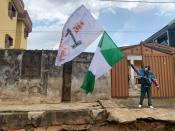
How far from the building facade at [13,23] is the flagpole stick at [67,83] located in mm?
4709

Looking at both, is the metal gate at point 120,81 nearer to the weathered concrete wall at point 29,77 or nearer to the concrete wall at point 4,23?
the weathered concrete wall at point 29,77

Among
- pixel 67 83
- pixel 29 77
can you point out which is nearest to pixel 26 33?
pixel 29 77

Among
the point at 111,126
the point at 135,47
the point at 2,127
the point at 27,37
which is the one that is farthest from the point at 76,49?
the point at 27,37

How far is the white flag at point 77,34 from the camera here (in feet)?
24.1

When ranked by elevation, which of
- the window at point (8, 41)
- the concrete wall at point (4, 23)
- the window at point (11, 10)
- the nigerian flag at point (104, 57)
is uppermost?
Result: the window at point (11, 10)

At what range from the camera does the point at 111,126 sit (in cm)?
690

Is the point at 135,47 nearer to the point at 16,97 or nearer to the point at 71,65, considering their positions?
the point at 71,65

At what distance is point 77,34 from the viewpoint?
24.3ft

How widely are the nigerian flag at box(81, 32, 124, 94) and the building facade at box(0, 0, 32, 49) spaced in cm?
653

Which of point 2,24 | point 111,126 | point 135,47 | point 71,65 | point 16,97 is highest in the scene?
point 2,24

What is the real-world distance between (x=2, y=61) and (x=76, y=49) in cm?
298

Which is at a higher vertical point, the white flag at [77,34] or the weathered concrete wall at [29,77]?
the white flag at [77,34]

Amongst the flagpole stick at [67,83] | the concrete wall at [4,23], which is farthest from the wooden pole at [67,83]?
the concrete wall at [4,23]

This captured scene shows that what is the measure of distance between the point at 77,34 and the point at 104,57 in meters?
0.98
